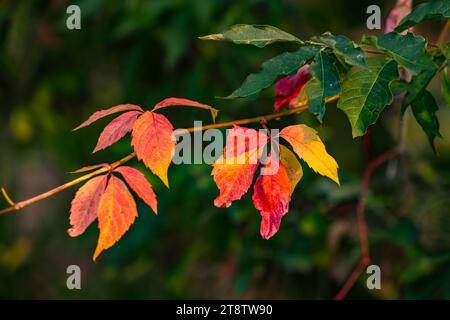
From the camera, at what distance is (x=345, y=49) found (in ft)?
2.93

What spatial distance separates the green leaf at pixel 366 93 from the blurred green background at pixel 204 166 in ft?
2.89

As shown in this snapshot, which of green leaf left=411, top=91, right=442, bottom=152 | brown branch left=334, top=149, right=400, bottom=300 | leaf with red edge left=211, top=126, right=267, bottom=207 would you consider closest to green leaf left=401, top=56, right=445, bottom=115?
green leaf left=411, top=91, right=442, bottom=152

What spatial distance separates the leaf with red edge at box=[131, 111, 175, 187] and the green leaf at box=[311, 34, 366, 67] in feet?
0.82

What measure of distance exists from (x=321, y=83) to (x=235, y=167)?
0.17 m

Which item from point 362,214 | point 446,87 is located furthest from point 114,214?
point 362,214

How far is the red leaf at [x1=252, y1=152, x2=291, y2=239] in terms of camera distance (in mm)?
864

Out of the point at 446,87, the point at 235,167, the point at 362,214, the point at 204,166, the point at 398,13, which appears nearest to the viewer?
the point at 235,167

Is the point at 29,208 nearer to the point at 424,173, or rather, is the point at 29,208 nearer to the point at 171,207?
the point at 171,207

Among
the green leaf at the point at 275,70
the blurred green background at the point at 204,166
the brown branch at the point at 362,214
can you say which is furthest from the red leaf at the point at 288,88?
the blurred green background at the point at 204,166

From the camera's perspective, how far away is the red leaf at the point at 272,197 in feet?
2.84

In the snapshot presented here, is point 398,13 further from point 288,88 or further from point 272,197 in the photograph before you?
point 272,197

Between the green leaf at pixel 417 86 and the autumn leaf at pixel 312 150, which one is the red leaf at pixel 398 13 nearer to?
the green leaf at pixel 417 86

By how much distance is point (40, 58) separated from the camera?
8.05ft

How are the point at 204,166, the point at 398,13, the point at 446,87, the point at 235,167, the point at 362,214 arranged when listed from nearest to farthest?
the point at 235,167
the point at 446,87
the point at 398,13
the point at 362,214
the point at 204,166
